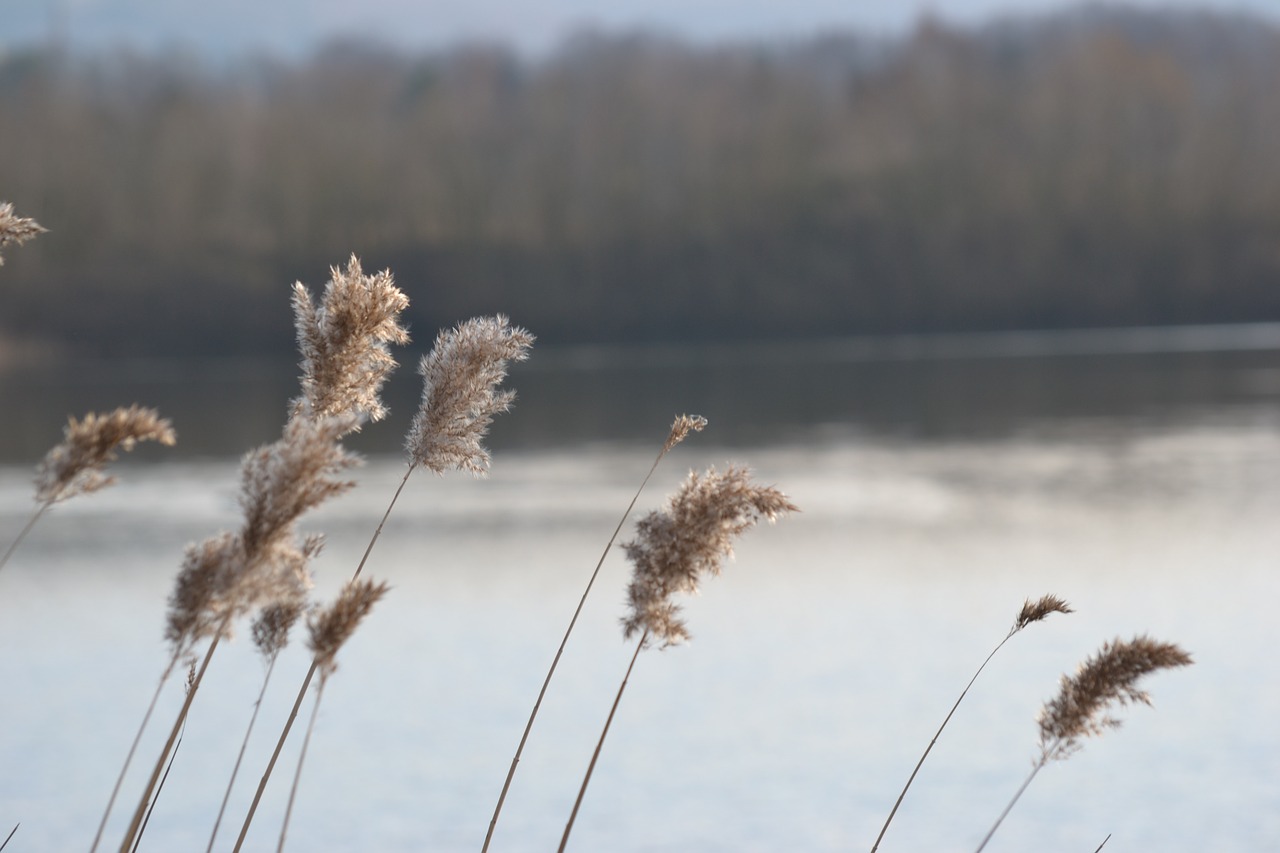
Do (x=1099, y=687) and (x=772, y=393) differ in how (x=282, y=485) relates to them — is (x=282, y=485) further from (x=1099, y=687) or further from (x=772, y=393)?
(x=772, y=393)

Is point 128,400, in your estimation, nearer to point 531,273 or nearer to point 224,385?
point 224,385

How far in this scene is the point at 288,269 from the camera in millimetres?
63062

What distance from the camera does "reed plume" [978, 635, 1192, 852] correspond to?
2.13 meters

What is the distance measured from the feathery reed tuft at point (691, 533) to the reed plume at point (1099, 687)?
0.49 metres

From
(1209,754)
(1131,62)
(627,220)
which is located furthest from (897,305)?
(1209,754)

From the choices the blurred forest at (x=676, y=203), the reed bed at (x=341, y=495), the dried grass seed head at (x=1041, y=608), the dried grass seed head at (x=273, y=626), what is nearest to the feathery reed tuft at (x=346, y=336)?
the reed bed at (x=341, y=495)

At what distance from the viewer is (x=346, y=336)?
2.36 meters

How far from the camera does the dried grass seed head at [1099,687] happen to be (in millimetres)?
2135

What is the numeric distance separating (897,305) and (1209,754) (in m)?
66.1

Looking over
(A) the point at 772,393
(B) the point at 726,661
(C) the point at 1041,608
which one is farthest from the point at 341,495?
(A) the point at 772,393

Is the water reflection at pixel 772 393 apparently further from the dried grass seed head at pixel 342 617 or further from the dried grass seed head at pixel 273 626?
the dried grass seed head at pixel 342 617

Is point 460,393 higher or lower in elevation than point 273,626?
higher

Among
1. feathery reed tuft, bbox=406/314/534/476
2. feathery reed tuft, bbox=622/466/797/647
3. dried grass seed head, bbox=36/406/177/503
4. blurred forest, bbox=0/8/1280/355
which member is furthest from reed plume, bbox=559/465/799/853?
blurred forest, bbox=0/8/1280/355

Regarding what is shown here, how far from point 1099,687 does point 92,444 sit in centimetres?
142
